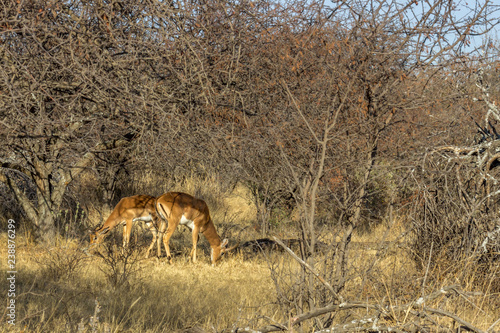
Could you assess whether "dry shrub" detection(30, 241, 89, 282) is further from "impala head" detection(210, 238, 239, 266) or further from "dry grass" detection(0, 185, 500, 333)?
"impala head" detection(210, 238, 239, 266)

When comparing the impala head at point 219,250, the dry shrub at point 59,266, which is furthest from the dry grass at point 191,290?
the impala head at point 219,250

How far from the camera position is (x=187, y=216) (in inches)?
378

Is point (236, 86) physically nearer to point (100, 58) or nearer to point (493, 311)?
point (100, 58)

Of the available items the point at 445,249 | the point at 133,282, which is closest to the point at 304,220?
the point at 445,249

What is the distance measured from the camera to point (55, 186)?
354 inches

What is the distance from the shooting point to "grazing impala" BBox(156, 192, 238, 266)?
9367 millimetres

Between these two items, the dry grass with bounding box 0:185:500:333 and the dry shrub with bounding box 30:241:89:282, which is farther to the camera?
the dry shrub with bounding box 30:241:89:282

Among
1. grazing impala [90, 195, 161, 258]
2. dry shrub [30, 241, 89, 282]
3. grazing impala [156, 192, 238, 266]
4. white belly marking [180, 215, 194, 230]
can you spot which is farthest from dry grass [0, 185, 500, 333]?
white belly marking [180, 215, 194, 230]

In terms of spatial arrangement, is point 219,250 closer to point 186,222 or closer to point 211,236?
point 211,236

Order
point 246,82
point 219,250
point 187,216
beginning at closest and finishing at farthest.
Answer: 1. point 246,82
2. point 219,250
3. point 187,216

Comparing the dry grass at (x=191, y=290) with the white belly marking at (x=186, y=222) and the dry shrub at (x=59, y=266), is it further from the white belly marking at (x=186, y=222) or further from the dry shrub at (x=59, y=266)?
the white belly marking at (x=186, y=222)

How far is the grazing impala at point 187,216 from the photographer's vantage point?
9367mm

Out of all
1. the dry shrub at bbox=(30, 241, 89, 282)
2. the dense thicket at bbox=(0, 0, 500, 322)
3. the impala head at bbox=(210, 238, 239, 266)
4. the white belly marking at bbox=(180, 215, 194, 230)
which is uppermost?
the dense thicket at bbox=(0, 0, 500, 322)

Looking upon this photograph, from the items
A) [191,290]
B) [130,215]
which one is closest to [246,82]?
[191,290]
